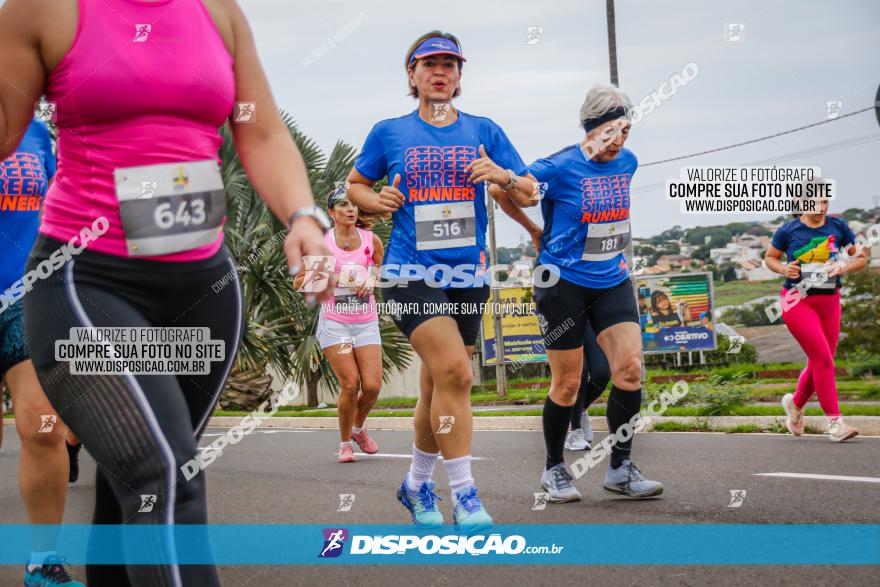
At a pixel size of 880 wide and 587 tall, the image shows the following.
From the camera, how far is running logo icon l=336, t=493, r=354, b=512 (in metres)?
5.85

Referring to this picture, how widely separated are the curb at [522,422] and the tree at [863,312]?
1152cm

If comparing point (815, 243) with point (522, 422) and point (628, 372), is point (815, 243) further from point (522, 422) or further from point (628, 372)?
point (522, 422)

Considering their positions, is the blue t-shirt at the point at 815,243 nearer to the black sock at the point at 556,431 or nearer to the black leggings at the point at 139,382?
the black sock at the point at 556,431

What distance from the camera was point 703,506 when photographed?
5215mm

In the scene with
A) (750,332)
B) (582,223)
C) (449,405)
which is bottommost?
(750,332)

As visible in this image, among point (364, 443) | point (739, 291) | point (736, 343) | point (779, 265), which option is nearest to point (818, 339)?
point (779, 265)

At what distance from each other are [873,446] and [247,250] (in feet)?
47.0

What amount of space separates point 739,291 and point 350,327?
32.7m

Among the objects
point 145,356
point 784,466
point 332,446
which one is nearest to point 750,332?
point 332,446

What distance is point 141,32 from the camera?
238 cm

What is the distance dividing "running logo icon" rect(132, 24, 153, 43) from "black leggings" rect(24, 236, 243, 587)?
496 mm

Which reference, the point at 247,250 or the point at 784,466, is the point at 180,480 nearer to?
the point at 784,466

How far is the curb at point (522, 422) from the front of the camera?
30.3 feet

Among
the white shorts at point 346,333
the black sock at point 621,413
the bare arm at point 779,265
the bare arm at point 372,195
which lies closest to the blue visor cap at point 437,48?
the bare arm at point 372,195
